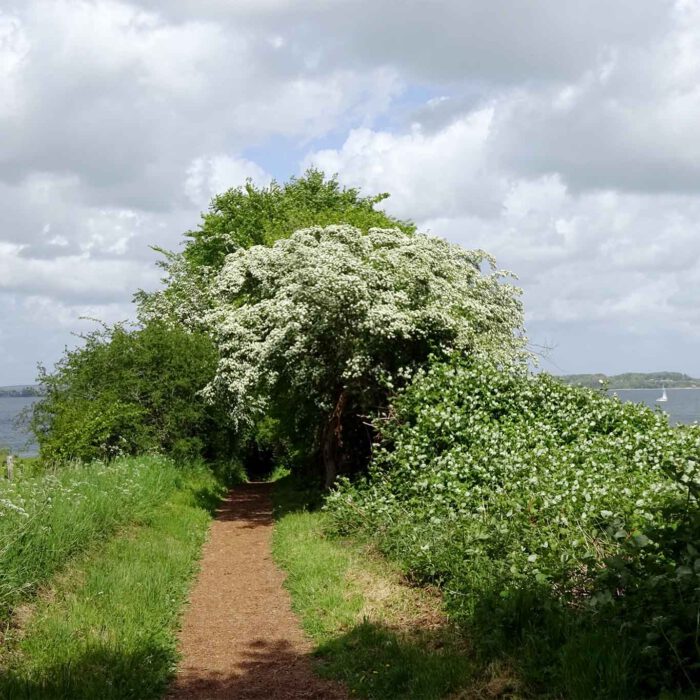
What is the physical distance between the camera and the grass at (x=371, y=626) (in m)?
7.12

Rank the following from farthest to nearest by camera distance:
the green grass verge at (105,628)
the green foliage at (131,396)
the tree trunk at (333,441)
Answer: the green foliage at (131,396)
the tree trunk at (333,441)
the green grass verge at (105,628)

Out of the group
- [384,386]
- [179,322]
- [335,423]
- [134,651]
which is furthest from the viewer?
[179,322]

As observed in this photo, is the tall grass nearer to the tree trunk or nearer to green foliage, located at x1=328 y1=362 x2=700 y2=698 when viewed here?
green foliage, located at x1=328 y1=362 x2=700 y2=698

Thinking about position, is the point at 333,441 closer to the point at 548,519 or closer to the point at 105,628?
the point at 548,519

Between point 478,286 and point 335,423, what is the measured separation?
5.37 m

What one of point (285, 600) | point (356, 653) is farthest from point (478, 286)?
point (356, 653)

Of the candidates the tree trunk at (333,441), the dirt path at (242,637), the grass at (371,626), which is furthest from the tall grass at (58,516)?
the tree trunk at (333,441)

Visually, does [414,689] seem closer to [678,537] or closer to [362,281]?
[678,537]

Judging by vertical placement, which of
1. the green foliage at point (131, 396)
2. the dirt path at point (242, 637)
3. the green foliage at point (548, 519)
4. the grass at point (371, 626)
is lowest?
the dirt path at point (242, 637)

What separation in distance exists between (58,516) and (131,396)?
1291 centimetres

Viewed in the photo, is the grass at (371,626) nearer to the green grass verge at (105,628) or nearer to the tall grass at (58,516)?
the green grass verge at (105,628)

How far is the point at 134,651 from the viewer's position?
26.5 ft

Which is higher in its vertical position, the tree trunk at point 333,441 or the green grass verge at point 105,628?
the tree trunk at point 333,441

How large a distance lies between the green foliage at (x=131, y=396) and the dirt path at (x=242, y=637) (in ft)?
26.3
